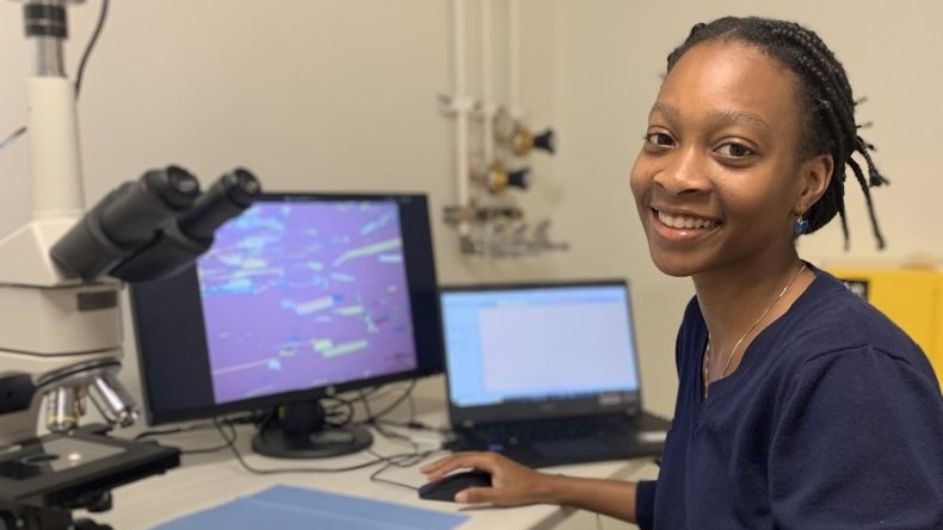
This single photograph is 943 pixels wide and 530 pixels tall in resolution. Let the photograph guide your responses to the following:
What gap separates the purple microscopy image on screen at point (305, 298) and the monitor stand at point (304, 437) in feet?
0.32

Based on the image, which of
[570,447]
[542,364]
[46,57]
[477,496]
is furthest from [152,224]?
[542,364]

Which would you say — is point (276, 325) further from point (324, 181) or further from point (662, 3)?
point (662, 3)

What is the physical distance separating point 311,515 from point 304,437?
14.6 inches

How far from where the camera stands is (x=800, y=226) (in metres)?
0.95

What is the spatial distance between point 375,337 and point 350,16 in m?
0.79

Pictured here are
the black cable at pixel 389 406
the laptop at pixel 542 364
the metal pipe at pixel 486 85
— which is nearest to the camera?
the laptop at pixel 542 364

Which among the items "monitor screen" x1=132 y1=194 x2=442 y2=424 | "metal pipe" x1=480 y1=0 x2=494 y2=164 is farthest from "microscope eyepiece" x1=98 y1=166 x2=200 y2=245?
"metal pipe" x1=480 y1=0 x2=494 y2=164

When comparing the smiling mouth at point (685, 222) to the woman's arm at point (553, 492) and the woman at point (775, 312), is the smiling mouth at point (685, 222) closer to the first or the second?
the woman at point (775, 312)

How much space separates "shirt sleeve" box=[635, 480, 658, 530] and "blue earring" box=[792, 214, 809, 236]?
471mm

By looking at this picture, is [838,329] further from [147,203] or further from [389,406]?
[389,406]

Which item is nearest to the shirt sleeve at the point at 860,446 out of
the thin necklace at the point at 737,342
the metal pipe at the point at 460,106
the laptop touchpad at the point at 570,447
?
the thin necklace at the point at 737,342

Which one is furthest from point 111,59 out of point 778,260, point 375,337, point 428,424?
point 778,260

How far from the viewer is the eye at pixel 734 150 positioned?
86 centimetres

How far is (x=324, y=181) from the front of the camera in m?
1.83
